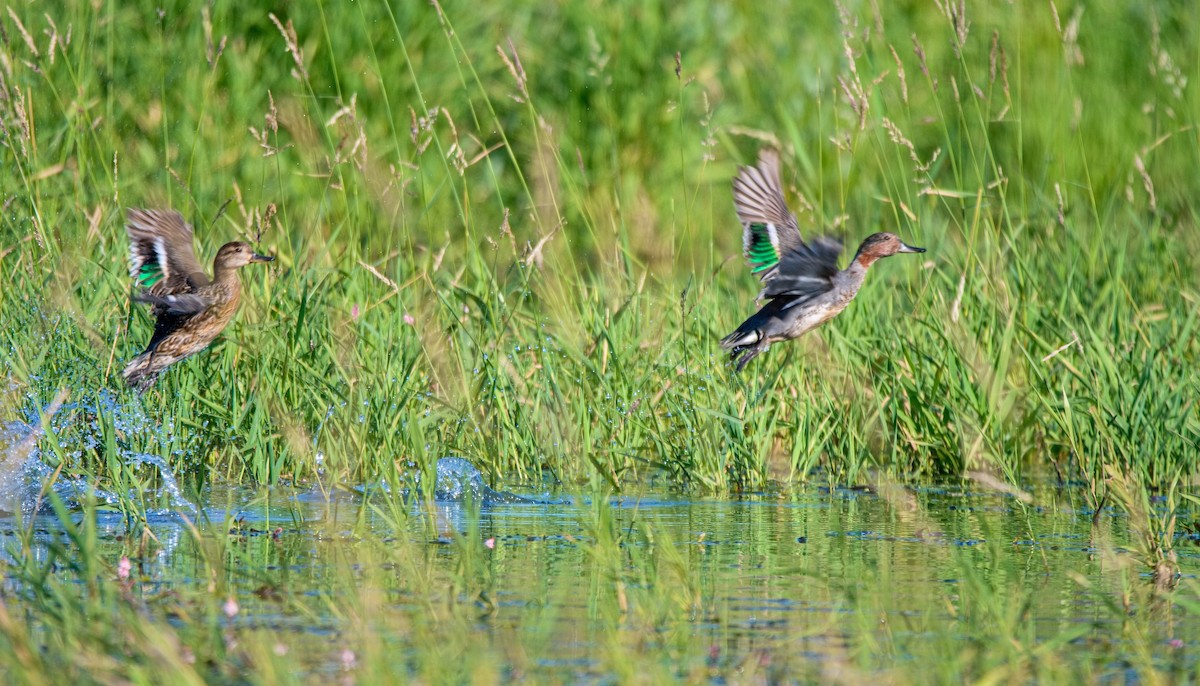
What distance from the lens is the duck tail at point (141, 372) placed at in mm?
5520

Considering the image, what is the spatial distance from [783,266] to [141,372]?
231 cm

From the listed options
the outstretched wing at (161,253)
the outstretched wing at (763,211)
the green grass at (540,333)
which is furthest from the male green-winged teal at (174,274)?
the outstretched wing at (763,211)

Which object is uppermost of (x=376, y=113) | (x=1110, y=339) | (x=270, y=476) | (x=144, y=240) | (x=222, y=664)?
(x=376, y=113)

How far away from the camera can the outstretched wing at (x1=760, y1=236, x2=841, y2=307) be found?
5.95 meters

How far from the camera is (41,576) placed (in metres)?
3.40

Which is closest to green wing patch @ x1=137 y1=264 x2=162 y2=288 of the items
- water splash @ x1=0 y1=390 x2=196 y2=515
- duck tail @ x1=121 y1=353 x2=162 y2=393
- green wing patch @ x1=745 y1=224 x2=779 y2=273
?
duck tail @ x1=121 y1=353 x2=162 y2=393

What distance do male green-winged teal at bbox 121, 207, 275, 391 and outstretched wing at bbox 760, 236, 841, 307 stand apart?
186cm

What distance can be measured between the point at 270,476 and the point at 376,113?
15.9ft

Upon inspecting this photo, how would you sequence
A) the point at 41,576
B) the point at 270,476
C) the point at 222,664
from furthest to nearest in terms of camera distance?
the point at 270,476 < the point at 41,576 < the point at 222,664

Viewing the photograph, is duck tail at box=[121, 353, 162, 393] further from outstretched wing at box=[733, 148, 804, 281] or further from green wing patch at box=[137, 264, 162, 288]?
outstretched wing at box=[733, 148, 804, 281]

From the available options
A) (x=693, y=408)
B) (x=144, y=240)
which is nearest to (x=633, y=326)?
(x=693, y=408)

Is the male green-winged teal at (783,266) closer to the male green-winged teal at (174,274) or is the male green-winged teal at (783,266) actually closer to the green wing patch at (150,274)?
the male green-winged teal at (174,274)

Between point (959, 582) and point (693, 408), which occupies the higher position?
point (693, 408)

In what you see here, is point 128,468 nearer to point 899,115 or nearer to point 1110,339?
point 1110,339
